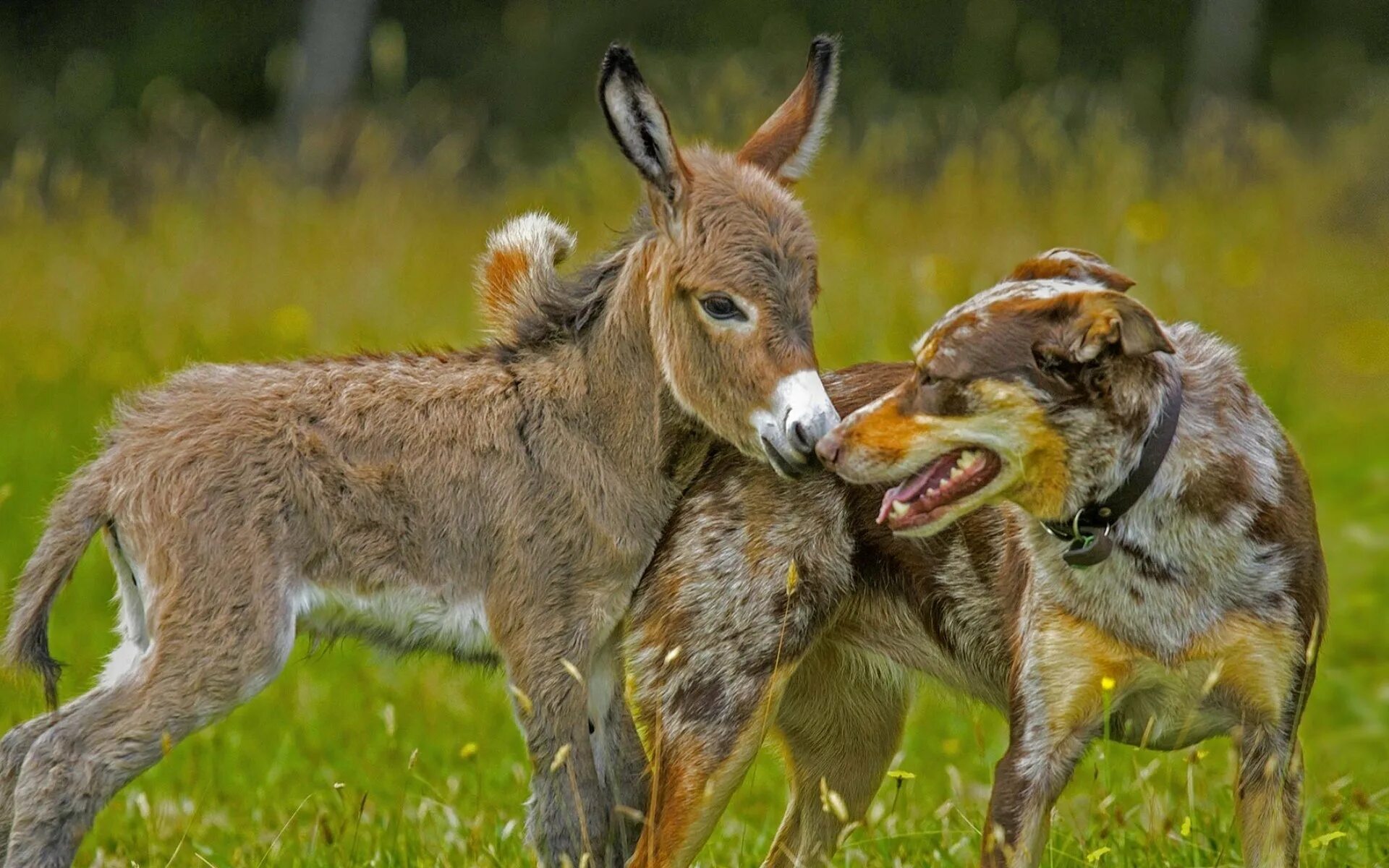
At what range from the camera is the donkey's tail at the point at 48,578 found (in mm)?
5027

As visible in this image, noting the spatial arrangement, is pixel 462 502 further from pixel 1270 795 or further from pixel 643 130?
pixel 1270 795

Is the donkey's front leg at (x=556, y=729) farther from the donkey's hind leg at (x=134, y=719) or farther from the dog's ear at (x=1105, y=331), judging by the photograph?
the dog's ear at (x=1105, y=331)

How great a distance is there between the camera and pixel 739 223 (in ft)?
17.1

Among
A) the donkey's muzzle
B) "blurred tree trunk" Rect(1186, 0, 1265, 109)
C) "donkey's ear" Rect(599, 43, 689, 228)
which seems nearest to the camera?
the donkey's muzzle

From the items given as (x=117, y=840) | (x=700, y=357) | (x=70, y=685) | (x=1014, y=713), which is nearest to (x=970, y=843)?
(x=1014, y=713)

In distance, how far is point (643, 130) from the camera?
5191mm

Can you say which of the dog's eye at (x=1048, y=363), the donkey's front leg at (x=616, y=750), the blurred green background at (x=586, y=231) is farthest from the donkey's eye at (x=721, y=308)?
the blurred green background at (x=586, y=231)

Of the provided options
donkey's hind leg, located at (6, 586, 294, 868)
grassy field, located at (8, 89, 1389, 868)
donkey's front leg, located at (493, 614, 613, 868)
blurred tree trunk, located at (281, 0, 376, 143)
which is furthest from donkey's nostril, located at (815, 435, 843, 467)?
blurred tree trunk, located at (281, 0, 376, 143)

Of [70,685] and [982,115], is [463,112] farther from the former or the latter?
[70,685]

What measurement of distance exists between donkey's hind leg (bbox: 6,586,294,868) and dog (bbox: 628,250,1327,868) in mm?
1098

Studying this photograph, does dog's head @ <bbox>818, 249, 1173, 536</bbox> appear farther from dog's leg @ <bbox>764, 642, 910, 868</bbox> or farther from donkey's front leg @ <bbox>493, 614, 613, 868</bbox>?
dog's leg @ <bbox>764, 642, 910, 868</bbox>

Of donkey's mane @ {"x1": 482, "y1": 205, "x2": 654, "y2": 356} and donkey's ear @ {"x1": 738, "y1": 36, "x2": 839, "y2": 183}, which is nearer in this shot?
donkey's mane @ {"x1": 482, "y1": 205, "x2": 654, "y2": 356}

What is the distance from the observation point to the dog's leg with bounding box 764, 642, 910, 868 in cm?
581

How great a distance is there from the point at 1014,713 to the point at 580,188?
8432 millimetres
